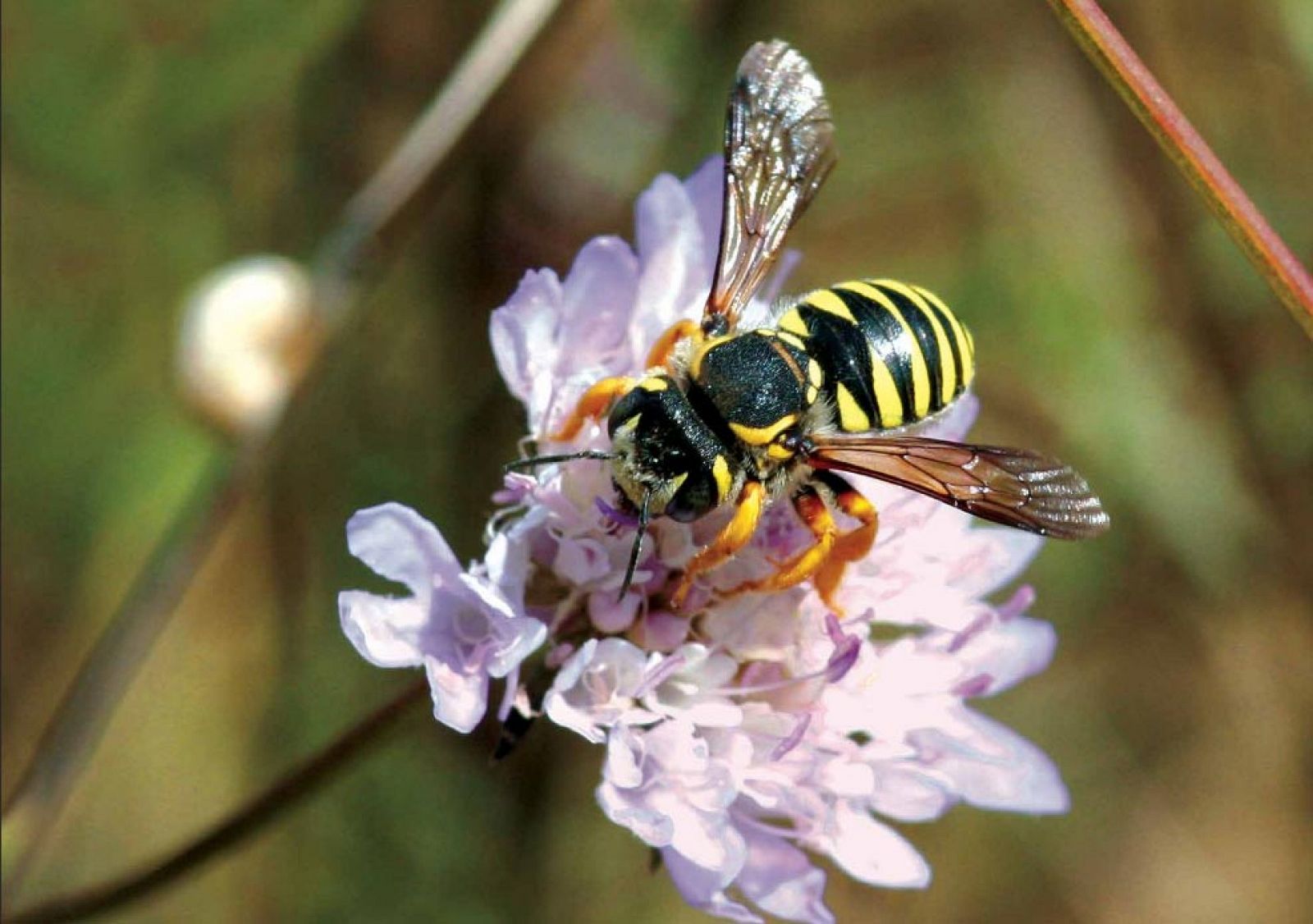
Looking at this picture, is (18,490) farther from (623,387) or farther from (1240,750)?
(1240,750)

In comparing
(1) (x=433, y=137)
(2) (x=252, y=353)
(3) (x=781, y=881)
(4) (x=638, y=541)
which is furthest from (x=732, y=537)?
(2) (x=252, y=353)

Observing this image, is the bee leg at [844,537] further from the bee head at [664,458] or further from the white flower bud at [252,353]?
the white flower bud at [252,353]

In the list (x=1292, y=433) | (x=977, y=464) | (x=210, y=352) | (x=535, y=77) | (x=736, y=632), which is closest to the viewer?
(x=977, y=464)

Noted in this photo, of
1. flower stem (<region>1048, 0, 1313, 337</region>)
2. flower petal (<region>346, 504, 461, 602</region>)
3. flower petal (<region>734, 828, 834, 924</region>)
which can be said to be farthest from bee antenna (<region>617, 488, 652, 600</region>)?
flower stem (<region>1048, 0, 1313, 337</region>)

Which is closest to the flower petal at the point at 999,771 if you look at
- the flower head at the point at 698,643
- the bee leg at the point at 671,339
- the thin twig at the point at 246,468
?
the flower head at the point at 698,643

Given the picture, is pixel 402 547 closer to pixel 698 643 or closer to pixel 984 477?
pixel 698 643

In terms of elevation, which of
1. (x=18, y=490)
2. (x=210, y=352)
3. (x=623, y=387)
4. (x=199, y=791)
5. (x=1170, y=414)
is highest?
(x=1170, y=414)

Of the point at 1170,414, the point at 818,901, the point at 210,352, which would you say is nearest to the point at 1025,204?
Answer: the point at 1170,414
